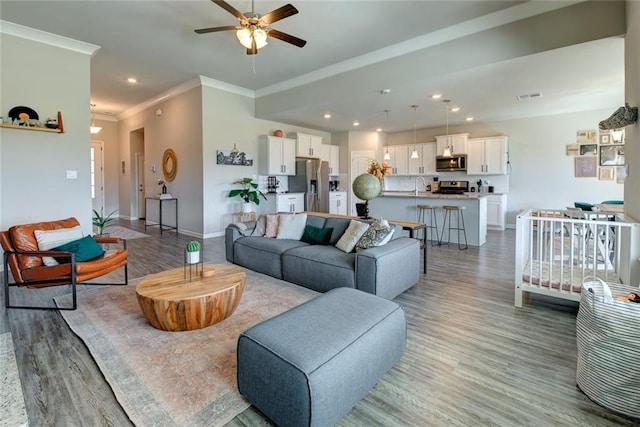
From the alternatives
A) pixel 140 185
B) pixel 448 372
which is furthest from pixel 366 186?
pixel 140 185

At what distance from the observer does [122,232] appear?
23.1ft

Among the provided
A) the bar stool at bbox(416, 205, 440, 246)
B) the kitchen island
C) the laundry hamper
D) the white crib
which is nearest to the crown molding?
the kitchen island

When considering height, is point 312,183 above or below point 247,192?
above

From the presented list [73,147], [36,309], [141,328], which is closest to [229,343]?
[141,328]

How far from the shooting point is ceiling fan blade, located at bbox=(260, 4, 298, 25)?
9.32 feet

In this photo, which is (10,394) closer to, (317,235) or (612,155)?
(317,235)

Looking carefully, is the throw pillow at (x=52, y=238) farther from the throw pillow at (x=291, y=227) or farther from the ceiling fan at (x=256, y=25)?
the ceiling fan at (x=256, y=25)

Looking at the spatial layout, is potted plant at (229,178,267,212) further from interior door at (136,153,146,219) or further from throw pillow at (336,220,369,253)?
interior door at (136,153,146,219)

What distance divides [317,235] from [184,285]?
1777mm

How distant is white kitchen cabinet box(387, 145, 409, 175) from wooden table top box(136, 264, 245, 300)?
24.3ft

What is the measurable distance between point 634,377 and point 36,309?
4379 millimetres

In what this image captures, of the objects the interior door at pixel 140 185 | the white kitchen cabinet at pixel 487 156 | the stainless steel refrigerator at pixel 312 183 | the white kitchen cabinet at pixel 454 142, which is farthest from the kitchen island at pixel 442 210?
the interior door at pixel 140 185

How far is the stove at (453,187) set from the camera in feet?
27.3

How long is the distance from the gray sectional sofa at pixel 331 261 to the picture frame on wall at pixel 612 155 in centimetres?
630
